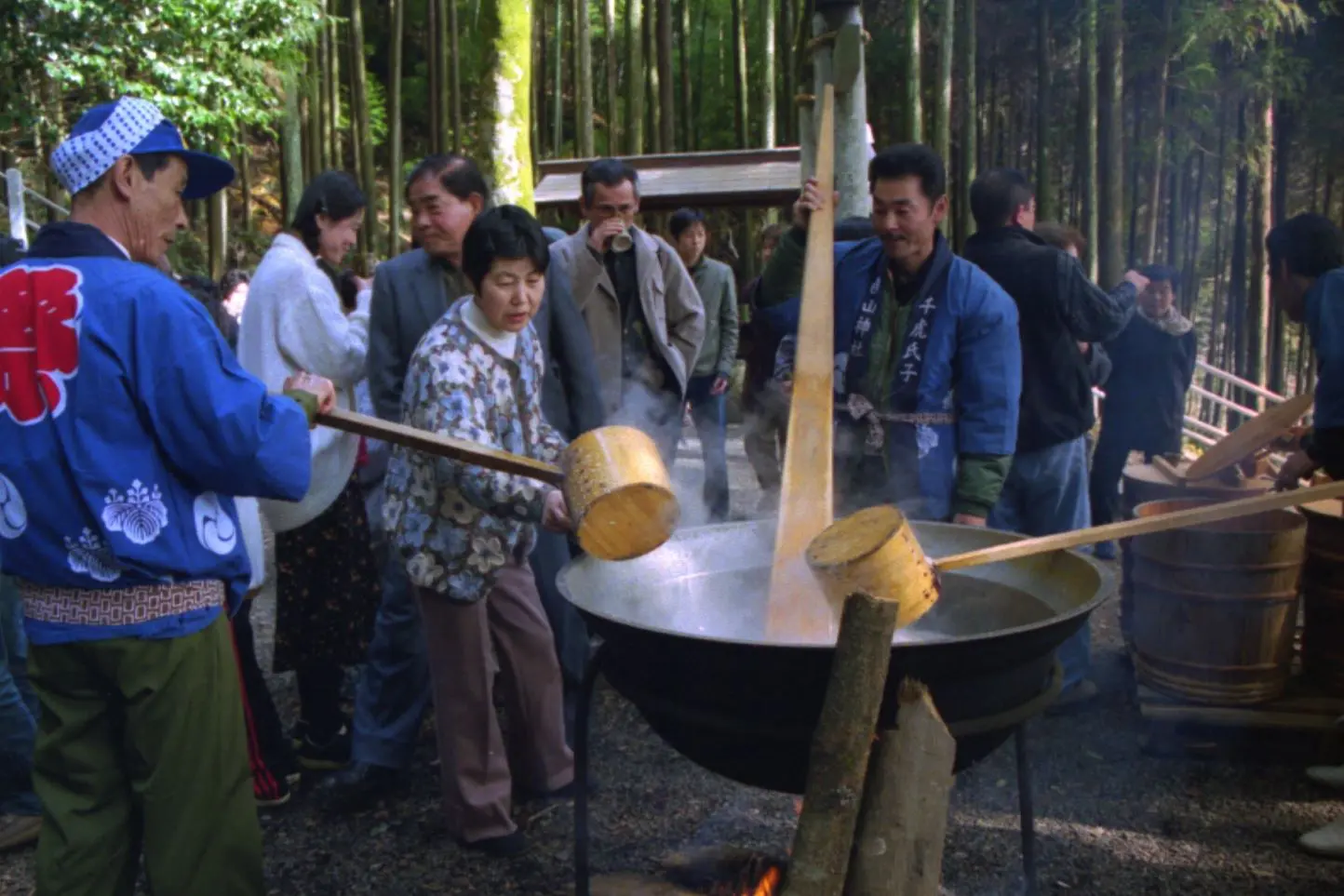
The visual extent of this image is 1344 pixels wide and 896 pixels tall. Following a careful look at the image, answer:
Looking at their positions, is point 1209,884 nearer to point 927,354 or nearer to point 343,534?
point 927,354

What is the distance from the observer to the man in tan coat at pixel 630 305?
4.72 m

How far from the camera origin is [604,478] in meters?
2.21

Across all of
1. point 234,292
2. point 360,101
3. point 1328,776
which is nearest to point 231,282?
point 234,292

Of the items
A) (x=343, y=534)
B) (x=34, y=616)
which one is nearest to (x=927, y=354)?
(x=343, y=534)

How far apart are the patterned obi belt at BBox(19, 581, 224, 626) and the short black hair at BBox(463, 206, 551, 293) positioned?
1.20m

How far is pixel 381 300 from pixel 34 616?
5.83 ft

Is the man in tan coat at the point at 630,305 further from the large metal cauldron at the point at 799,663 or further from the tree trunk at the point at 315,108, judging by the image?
the tree trunk at the point at 315,108

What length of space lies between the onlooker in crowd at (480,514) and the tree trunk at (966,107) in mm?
10616

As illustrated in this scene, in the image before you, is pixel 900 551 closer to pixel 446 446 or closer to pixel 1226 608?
pixel 446 446

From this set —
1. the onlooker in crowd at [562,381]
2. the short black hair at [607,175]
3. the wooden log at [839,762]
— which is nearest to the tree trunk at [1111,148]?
the short black hair at [607,175]

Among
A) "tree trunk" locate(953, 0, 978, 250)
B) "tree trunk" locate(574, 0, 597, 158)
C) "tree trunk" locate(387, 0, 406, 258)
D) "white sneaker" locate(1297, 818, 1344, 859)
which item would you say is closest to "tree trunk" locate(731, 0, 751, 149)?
"tree trunk" locate(574, 0, 597, 158)

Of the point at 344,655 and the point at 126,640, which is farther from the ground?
the point at 126,640

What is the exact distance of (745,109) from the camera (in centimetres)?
1750

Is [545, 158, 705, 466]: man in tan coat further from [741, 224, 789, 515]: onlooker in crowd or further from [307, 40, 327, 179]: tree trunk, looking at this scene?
[307, 40, 327, 179]: tree trunk
